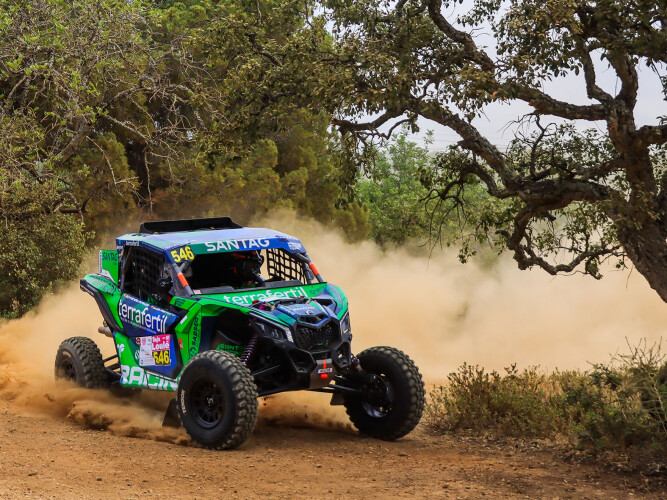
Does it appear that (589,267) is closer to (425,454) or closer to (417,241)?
(425,454)

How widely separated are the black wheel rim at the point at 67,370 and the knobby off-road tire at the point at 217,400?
280cm

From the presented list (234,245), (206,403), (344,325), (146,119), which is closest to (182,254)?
(234,245)

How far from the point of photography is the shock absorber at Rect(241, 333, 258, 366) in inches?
373

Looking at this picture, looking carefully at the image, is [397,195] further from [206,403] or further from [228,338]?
[206,403]

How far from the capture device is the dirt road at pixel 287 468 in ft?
24.8

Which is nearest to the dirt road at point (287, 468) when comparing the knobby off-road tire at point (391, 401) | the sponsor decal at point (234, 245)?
the knobby off-road tire at point (391, 401)

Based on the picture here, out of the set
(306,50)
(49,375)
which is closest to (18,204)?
(49,375)

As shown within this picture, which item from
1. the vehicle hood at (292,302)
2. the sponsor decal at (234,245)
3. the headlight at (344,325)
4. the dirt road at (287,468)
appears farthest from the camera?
the sponsor decal at (234,245)

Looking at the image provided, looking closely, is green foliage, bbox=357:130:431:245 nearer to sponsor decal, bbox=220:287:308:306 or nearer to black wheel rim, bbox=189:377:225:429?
sponsor decal, bbox=220:287:308:306

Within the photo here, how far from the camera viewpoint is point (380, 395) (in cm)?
1002

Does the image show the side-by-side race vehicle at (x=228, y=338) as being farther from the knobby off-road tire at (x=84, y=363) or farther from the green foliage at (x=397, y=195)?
the green foliage at (x=397, y=195)

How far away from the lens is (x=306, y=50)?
11.1 meters

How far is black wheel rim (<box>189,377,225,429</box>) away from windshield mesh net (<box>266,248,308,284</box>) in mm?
2174

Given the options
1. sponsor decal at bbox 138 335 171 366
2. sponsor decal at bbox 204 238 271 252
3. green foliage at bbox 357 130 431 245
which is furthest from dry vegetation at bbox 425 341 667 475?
green foliage at bbox 357 130 431 245
